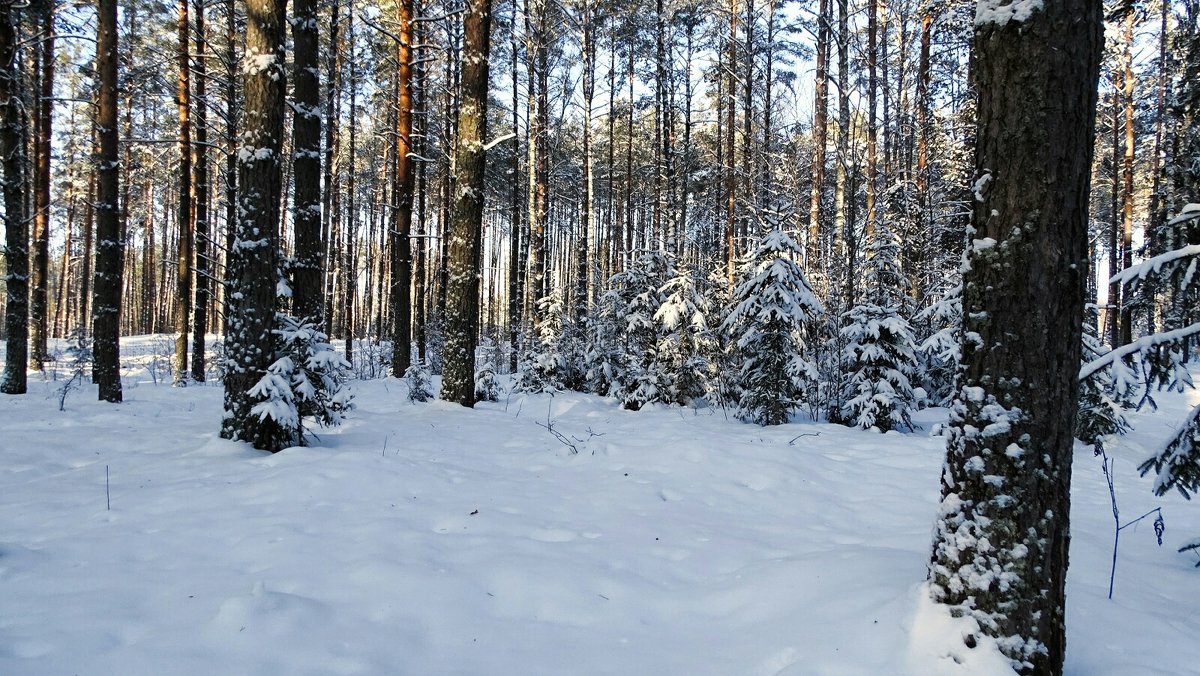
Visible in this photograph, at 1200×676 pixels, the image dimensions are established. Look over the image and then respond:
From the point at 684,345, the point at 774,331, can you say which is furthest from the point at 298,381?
the point at 684,345

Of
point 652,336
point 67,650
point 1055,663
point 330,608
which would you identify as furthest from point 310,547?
point 652,336

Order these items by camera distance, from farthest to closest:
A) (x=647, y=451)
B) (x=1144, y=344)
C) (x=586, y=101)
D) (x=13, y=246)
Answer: (x=586, y=101), (x=13, y=246), (x=647, y=451), (x=1144, y=344)

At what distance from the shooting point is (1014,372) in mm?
2078

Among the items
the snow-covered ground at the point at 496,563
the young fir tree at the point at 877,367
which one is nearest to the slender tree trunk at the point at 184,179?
the snow-covered ground at the point at 496,563

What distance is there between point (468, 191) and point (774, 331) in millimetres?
5261

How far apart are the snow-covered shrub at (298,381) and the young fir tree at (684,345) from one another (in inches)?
237

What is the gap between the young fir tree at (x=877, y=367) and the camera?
28.0ft

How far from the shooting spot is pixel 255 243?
5371 mm

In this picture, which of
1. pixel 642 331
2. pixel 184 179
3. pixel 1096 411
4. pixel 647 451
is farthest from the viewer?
pixel 184 179

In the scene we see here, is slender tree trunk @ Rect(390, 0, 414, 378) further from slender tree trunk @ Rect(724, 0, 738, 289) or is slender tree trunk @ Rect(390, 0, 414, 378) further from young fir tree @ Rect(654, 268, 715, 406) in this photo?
slender tree trunk @ Rect(724, 0, 738, 289)

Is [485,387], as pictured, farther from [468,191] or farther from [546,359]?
[468,191]

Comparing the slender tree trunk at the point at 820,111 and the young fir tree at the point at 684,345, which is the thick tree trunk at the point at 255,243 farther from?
the slender tree trunk at the point at 820,111

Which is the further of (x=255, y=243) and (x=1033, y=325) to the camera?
(x=255, y=243)

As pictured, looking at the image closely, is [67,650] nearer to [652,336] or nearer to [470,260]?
[470,260]
